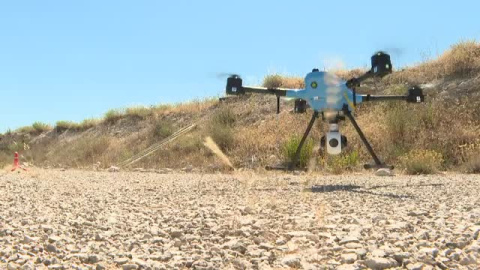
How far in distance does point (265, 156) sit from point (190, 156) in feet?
8.97

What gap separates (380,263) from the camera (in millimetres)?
2770

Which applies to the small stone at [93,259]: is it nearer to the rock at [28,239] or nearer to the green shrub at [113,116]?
the rock at [28,239]

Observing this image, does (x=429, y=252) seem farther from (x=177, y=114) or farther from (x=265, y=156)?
(x=177, y=114)

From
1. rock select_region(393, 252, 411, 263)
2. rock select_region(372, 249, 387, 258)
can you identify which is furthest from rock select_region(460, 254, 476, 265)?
rock select_region(372, 249, 387, 258)

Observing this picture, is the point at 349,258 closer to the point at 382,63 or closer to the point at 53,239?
the point at 53,239

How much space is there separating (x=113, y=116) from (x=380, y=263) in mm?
24468

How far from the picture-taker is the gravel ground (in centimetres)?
298

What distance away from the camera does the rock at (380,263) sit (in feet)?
9.09

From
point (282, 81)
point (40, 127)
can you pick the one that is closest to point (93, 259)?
point (282, 81)

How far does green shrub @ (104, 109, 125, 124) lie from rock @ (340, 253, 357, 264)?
23802mm

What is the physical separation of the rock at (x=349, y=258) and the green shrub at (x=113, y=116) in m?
23.8

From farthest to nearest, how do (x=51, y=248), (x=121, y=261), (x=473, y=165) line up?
(x=473, y=165) < (x=51, y=248) < (x=121, y=261)

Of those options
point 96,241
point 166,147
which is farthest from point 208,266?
point 166,147

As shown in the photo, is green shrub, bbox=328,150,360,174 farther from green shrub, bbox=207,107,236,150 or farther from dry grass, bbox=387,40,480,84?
dry grass, bbox=387,40,480,84
